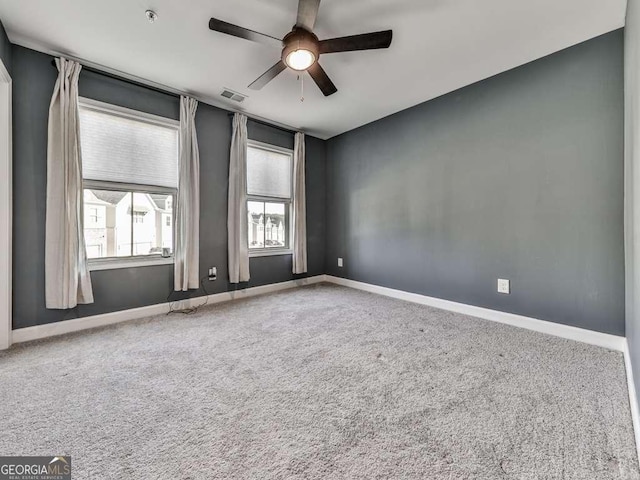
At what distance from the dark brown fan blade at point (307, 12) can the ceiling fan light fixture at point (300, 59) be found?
0.14 metres

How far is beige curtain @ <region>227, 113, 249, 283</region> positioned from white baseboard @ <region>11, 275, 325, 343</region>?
0.27 m

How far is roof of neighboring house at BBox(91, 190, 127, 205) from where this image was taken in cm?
271

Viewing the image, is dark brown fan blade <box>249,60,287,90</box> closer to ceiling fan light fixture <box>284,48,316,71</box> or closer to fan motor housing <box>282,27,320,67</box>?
ceiling fan light fixture <box>284,48,316,71</box>

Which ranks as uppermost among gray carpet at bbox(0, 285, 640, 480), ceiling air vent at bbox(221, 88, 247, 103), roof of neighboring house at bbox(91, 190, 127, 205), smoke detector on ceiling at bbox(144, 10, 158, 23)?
ceiling air vent at bbox(221, 88, 247, 103)

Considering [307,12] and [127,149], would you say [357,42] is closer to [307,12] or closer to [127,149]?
[307,12]

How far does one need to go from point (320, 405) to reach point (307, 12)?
93.8 inches

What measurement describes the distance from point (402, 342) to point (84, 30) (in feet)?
11.8

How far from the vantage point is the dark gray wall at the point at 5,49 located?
205cm

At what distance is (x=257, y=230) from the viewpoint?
4.05 meters

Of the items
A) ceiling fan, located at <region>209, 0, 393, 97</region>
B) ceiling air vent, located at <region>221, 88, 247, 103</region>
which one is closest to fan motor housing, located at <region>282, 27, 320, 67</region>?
ceiling fan, located at <region>209, 0, 393, 97</region>

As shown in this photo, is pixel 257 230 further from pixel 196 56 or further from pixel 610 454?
pixel 610 454

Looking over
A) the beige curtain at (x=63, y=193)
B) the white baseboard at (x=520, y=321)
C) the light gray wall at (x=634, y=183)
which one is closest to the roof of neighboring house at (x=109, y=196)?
the beige curtain at (x=63, y=193)

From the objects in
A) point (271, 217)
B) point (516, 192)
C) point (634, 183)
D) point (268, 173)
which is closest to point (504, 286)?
point (516, 192)

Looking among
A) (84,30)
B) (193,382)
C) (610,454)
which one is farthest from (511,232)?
(84,30)
